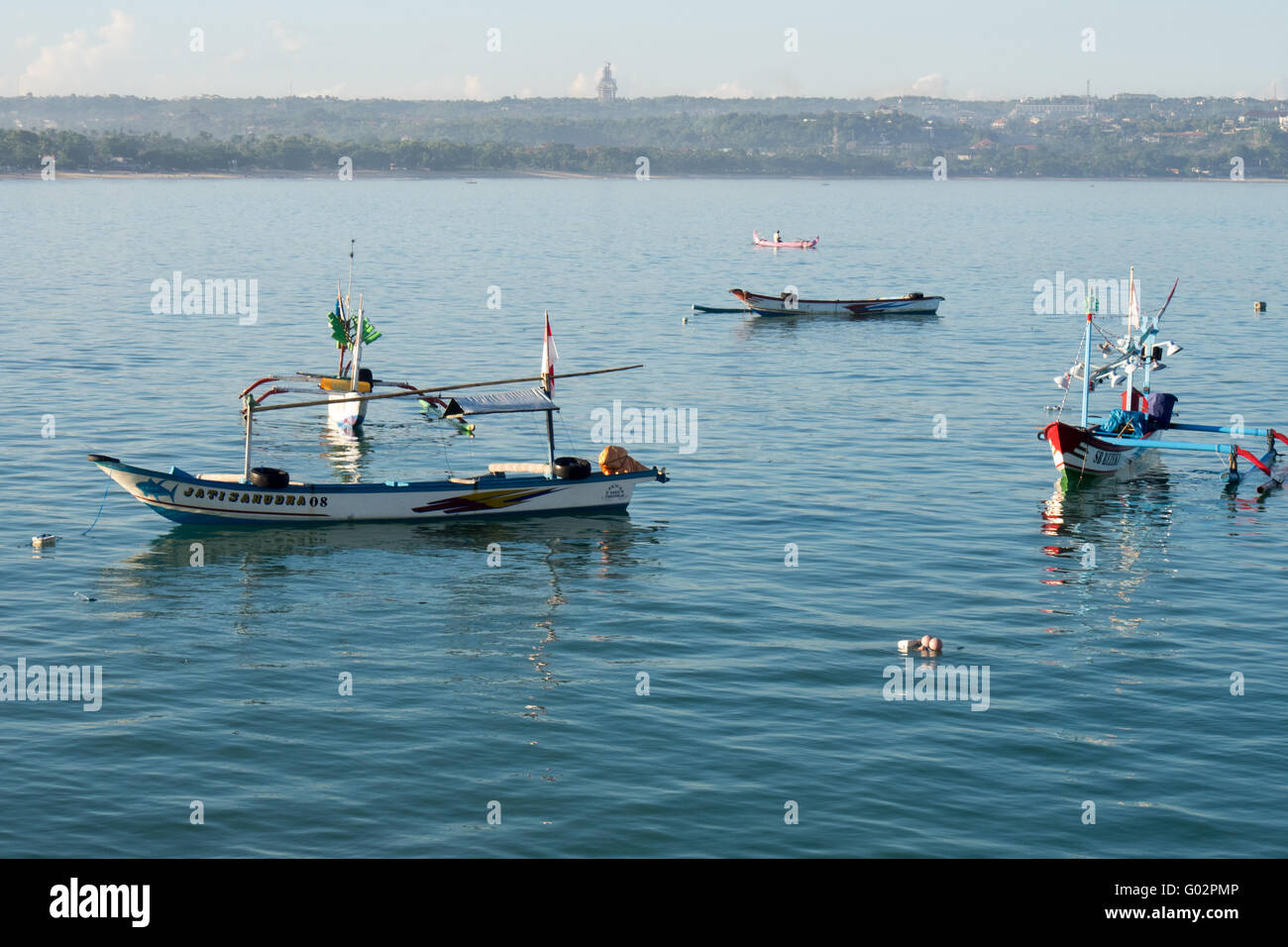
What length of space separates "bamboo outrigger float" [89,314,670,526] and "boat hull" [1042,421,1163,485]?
602 inches

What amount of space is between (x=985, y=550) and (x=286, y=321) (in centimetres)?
7095

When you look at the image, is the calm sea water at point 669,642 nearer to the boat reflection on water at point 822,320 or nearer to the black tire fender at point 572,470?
the black tire fender at point 572,470

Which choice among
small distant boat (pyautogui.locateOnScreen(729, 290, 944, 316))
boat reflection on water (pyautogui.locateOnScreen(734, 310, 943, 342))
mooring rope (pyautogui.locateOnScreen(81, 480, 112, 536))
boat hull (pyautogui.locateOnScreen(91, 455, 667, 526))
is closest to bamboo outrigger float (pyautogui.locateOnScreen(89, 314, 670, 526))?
boat hull (pyautogui.locateOnScreen(91, 455, 667, 526))

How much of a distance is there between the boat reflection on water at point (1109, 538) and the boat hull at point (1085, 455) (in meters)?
0.47

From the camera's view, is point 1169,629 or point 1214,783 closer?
point 1214,783

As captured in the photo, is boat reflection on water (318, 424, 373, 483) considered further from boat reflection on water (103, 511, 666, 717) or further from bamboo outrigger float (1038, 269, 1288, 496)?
bamboo outrigger float (1038, 269, 1288, 496)

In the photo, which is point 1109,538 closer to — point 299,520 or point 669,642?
point 669,642

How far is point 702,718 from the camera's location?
1265 inches

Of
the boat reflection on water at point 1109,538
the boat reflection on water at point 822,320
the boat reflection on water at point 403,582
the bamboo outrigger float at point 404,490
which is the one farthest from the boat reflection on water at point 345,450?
the boat reflection on water at point 822,320

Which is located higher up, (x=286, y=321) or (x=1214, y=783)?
(x=286, y=321)

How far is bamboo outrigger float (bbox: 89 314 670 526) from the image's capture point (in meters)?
46.2

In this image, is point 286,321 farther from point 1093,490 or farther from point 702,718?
point 702,718
